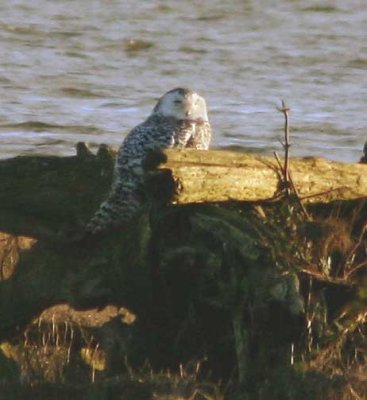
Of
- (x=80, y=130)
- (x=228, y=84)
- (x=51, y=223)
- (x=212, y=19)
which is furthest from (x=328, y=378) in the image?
(x=212, y=19)

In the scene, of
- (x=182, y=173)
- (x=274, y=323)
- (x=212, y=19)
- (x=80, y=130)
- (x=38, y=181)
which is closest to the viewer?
(x=182, y=173)

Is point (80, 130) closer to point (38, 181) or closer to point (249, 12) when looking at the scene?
point (249, 12)

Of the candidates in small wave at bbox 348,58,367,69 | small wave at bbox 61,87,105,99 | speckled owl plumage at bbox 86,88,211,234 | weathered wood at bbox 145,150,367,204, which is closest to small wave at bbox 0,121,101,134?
small wave at bbox 61,87,105,99

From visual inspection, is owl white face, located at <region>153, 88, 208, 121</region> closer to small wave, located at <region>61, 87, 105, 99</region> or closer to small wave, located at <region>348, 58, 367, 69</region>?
small wave, located at <region>61, 87, 105, 99</region>

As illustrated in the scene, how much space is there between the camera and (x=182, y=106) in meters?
10.7

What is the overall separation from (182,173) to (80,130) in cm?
950

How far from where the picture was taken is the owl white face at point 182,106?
10531mm

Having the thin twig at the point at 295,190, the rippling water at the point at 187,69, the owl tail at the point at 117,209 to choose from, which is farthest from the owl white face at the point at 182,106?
the rippling water at the point at 187,69

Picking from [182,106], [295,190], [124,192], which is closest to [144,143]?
[124,192]

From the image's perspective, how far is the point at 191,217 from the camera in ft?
29.0

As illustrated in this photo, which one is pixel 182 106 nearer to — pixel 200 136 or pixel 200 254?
pixel 200 136

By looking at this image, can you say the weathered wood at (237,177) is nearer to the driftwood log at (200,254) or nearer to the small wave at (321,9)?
the driftwood log at (200,254)

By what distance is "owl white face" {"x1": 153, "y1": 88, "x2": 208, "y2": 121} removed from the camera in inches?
415

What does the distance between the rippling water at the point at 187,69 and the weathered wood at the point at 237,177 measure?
7.07m
